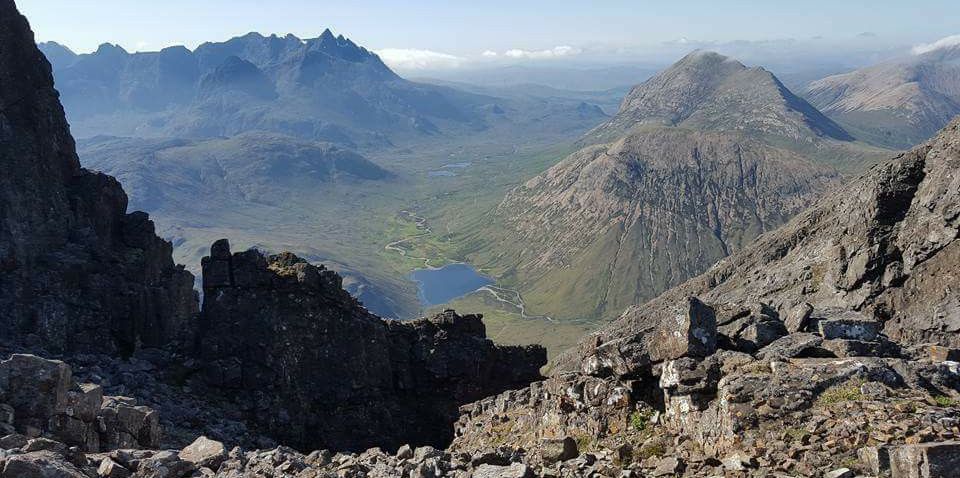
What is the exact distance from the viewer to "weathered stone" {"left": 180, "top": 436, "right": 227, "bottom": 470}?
30441mm

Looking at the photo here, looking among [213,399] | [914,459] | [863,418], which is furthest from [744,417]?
[213,399]

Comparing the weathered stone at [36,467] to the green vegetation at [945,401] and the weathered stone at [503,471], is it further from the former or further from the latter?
the green vegetation at [945,401]

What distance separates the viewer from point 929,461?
2070 centimetres

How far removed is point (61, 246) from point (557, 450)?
54.0m

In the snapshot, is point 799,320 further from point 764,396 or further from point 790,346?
point 764,396

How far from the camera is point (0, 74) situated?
216 feet

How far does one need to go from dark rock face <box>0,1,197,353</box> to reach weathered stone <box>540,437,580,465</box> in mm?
42347

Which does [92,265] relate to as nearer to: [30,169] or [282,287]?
[30,169]

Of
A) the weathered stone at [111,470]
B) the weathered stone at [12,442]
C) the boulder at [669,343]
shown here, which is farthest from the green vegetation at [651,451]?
the weathered stone at [12,442]

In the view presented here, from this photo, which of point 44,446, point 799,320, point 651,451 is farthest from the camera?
point 799,320

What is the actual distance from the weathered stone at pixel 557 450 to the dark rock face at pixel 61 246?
139 feet

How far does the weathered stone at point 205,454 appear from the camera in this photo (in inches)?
1198

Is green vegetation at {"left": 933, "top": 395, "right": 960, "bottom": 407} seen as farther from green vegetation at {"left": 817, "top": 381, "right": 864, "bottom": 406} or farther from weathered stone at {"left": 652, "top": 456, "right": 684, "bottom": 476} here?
weathered stone at {"left": 652, "top": 456, "right": 684, "bottom": 476}

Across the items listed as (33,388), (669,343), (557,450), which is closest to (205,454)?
(33,388)
